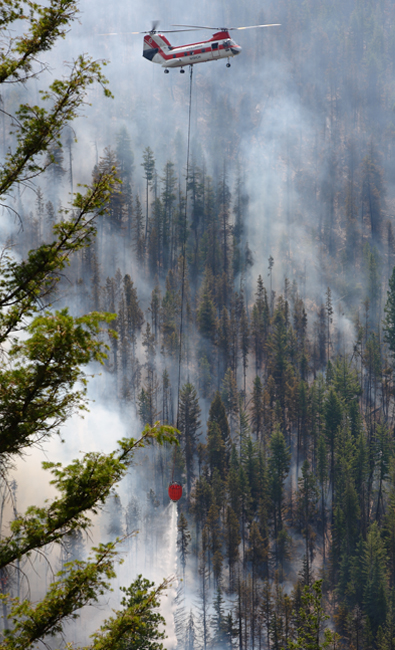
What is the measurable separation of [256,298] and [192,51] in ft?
256

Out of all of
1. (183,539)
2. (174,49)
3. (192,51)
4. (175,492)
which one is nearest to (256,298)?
(183,539)

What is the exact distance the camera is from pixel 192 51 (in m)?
40.0

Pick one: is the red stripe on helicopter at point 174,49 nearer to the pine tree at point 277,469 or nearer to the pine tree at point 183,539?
the pine tree at point 277,469

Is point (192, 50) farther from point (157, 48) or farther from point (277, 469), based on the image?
point (277, 469)

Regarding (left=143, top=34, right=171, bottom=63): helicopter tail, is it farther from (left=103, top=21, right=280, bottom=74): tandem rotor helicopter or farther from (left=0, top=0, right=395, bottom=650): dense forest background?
(left=0, top=0, right=395, bottom=650): dense forest background

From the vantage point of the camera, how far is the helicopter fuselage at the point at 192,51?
3853 centimetres

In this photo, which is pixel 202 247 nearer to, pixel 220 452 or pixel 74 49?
pixel 220 452

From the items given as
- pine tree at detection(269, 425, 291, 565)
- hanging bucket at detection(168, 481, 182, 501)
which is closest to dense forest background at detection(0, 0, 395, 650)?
pine tree at detection(269, 425, 291, 565)

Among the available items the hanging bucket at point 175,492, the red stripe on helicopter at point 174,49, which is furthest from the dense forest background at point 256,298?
the hanging bucket at point 175,492

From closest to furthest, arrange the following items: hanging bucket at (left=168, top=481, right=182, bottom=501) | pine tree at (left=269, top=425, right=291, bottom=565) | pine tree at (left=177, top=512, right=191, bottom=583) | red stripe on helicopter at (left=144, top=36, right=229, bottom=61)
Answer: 1. hanging bucket at (left=168, top=481, right=182, bottom=501)
2. red stripe on helicopter at (left=144, top=36, right=229, bottom=61)
3. pine tree at (left=177, top=512, right=191, bottom=583)
4. pine tree at (left=269, top=425, right=291, bottom=565)

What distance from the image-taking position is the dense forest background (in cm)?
7425

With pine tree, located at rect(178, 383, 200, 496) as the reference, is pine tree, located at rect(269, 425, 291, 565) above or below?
below

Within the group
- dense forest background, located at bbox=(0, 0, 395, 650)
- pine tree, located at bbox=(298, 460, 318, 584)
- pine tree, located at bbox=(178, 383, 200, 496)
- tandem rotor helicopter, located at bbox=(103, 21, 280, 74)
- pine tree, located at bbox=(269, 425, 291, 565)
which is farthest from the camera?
pine tree, located at bbox=(178, 383, 200, 496)

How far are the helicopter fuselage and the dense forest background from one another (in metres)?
18.1
